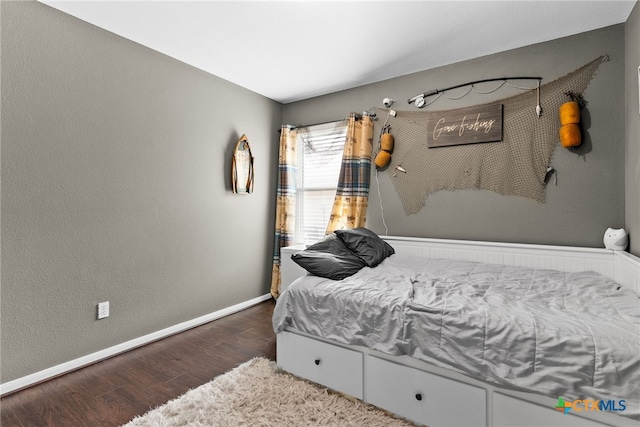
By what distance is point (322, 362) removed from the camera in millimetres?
1841

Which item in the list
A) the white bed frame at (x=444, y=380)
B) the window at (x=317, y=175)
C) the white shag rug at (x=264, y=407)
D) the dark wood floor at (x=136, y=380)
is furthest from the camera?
the window at (x=317, y=175)

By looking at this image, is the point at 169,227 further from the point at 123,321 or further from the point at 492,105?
the point at 492,105

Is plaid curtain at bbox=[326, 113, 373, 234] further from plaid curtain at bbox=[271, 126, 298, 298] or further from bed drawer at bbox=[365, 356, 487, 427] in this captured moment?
bed drawer at bbox=[365, 356, 487, 427]

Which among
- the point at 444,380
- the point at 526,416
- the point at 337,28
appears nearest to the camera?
the point at 526,416

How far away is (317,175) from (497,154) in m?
1.86

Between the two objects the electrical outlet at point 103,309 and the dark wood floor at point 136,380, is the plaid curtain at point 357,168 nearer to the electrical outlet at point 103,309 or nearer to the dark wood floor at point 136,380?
the dark wood floor at point 136,380

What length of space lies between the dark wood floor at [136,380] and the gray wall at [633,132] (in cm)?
261

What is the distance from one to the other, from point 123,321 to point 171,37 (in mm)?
2263

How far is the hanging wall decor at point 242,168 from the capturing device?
3.25 meters

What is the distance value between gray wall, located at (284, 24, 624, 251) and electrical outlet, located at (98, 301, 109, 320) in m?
2.56

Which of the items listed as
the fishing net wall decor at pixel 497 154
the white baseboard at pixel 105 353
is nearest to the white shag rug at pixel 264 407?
the white baseboard at pixel 105 353

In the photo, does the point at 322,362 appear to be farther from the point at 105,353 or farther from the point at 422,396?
the point at 105,353

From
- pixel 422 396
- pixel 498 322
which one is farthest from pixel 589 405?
pixel 422 396

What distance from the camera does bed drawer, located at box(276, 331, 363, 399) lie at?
1.73 m
